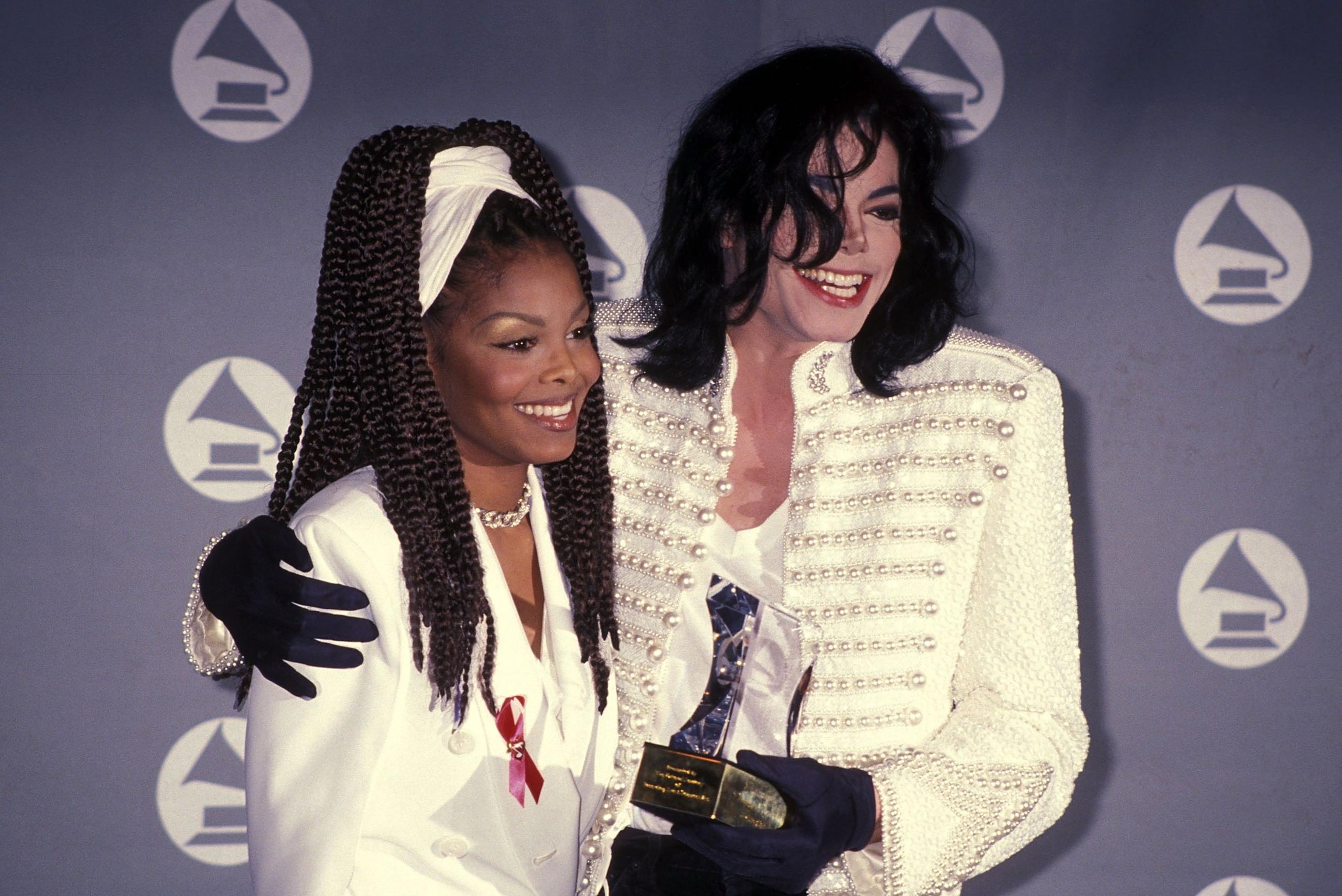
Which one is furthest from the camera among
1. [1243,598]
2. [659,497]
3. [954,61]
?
[1243,598]

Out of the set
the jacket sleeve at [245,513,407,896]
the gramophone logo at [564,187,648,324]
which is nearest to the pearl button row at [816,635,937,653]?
the jacket sleeve at [245,513,407,896]

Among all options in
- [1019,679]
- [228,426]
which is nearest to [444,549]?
[1019,679]

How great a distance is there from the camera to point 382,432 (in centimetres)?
139

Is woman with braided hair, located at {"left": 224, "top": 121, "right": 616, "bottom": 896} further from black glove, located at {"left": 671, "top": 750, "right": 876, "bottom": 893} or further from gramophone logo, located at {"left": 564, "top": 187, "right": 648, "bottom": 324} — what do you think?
gramophone logo, located at {"left": 564, "top": 187, "right": 648, "bottom": 324}

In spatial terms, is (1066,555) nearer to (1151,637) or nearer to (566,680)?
(566,680)

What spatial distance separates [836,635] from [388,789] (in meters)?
0.67

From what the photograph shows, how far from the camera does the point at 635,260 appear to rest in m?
2.86

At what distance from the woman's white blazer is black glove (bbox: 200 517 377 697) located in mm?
22

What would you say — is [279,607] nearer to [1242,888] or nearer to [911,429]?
[911,429]

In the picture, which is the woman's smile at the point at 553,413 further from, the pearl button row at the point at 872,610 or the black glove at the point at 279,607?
the pearl button row at the point at 872,610

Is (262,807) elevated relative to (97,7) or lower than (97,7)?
lower

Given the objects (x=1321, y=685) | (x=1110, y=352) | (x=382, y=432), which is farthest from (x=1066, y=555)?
(x=1321, y=685)

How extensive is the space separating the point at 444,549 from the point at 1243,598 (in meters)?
2.36

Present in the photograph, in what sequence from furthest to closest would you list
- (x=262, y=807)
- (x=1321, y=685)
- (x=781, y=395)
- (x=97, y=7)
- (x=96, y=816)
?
1. (x=1321, y=685)
2. (x=96, y=816)
3. (x=97, y=7)
4. (x=781, y=395)
5. (x=262, y=807)
